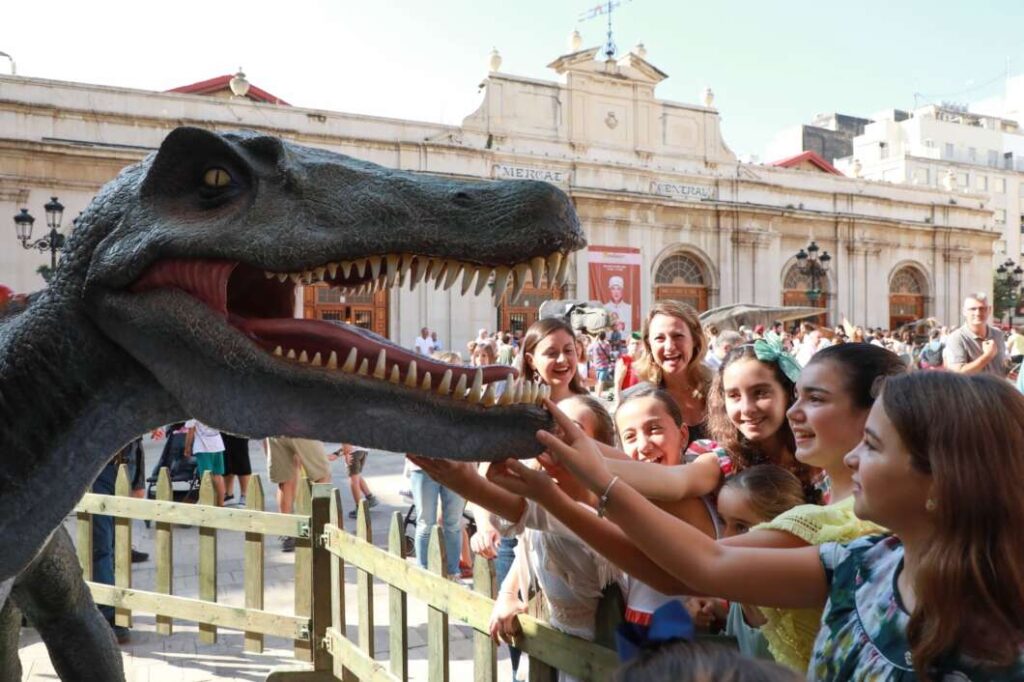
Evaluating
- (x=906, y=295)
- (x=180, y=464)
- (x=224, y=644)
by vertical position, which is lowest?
(x=224, y=644)

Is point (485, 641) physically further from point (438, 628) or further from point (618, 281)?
point (618, 281)

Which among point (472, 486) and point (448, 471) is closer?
point (448, 471)

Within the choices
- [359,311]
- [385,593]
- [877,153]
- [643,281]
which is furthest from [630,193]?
[877,153]

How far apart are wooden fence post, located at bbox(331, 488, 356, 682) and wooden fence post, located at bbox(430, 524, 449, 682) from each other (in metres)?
0.96

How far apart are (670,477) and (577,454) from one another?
71cm

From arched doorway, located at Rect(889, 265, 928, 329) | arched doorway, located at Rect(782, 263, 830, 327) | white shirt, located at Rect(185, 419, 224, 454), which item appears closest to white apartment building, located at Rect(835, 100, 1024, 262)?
arched doorway, located at Rect(889, 265, 928, 329)

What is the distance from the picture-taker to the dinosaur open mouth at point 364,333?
1.65 meters

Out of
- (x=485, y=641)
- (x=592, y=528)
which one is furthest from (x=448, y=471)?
(x=485, y=641)

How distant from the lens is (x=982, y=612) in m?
1.30

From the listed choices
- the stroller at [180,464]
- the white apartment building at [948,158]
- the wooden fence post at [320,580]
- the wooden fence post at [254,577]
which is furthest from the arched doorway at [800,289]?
the wooden fence post at [320,580]

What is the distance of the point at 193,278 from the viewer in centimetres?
170

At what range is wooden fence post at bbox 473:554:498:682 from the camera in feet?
8.94

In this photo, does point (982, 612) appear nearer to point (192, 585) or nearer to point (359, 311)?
point (192, 585)

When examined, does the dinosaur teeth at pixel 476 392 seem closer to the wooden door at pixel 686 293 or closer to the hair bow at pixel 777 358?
the hair bow at pixel 777 358
